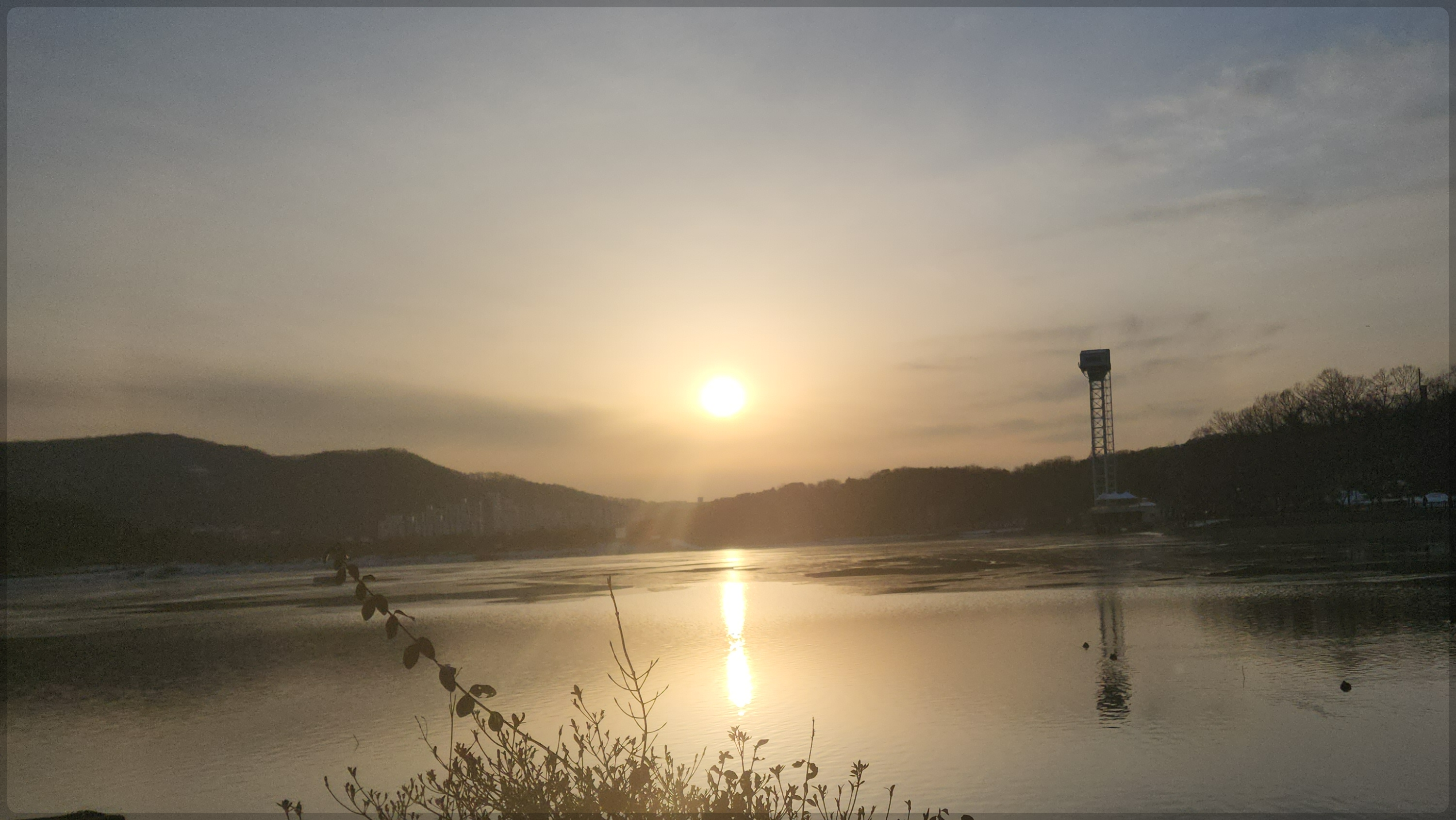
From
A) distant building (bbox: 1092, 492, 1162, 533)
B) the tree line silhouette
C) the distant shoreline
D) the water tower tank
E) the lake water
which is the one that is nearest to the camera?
the lake water

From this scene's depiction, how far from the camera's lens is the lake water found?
37.5 ft

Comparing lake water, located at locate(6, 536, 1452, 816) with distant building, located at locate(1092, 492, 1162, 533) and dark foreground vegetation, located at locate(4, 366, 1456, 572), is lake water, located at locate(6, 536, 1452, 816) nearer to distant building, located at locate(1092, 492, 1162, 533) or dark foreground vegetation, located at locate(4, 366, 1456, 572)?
dark foreground vegetation, located at locate(4, 366, 1456, 572)

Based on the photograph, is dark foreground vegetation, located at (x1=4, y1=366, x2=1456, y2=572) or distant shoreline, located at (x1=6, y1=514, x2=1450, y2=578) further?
dark foreground vegetation, located at (x1=4, y1=366, x2=1456, y2=572)

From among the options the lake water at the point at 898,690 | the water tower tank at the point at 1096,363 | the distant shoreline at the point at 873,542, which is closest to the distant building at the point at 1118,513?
the distant shoreline at the point at 873,542

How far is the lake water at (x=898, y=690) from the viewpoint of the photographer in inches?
450

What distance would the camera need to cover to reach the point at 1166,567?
4219 centimetres

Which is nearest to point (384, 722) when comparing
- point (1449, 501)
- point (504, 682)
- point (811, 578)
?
point (504, 682)

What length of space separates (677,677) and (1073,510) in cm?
14660

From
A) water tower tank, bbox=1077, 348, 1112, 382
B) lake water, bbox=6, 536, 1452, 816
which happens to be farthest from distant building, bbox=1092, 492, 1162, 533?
lake water, bbox=6, 536, 1452, 816

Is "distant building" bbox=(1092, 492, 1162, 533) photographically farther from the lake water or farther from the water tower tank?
the lake water

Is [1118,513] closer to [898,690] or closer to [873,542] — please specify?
[873,542]

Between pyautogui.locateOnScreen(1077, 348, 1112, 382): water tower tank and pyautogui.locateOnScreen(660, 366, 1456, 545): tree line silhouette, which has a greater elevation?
pyautogui.locateOnScreen(1077, 348, 1112, 382): water tower tank

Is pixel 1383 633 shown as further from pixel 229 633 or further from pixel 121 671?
pixel 229 633

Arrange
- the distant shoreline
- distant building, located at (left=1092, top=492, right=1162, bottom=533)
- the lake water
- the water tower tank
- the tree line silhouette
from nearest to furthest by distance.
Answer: the lake water → the distant shoreline → the tree line silhouette → distant building, located at (left=1092, top=492, right=1162, bottom=533) → the water tower tank
